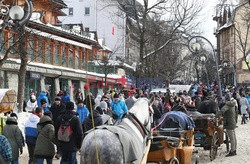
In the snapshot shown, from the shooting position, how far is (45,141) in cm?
1000

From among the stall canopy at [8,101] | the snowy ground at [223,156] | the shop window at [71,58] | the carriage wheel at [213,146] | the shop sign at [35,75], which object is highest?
the shop window at [71,58]

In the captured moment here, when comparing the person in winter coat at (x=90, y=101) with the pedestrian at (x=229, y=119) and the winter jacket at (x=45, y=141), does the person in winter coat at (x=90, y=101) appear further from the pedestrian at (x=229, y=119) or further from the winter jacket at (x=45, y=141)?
the pedestrian at (x=229, y=119)

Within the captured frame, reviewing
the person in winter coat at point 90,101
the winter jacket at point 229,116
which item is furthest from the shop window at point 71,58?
the winter jacket at point 229,116

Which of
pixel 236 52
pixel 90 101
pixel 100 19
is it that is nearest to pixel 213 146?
pixel 90 101

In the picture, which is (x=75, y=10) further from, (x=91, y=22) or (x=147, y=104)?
(x=147, y=104)

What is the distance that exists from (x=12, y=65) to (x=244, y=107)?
49.3 feet

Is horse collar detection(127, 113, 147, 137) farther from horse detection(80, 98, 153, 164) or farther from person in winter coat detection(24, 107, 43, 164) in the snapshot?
person in winter coat detection(24, 107, 43, 164)

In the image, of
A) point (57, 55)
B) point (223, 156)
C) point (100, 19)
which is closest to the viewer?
point (223, 156)

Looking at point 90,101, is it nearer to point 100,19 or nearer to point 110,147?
point 110,147

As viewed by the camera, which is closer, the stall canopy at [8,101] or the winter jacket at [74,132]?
the winter jacket at [74,132]

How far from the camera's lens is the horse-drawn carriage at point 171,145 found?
988cm

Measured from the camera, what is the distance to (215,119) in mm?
13703

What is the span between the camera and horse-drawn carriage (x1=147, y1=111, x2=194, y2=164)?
389 inches

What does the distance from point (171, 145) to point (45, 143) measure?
2666 millimetres
